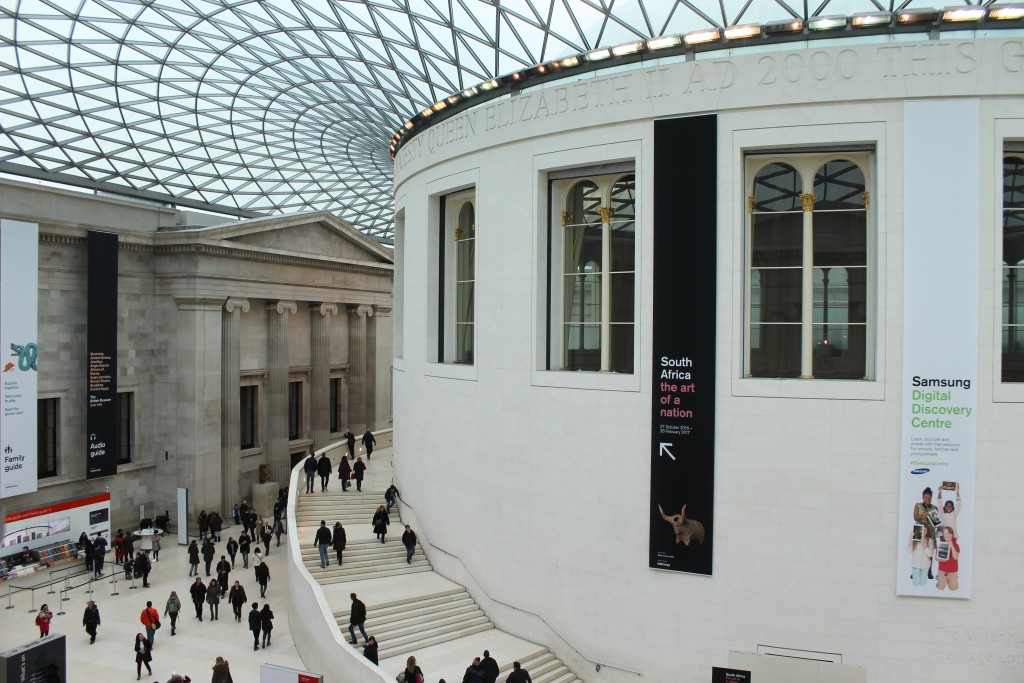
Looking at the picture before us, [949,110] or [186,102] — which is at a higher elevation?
[186,102]

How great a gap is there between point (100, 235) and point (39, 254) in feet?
8.33

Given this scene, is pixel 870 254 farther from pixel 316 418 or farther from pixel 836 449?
pixel 316 418

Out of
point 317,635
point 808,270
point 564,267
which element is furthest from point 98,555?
point 808,270

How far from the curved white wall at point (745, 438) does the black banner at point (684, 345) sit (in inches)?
12.0

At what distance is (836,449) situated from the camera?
16.9m

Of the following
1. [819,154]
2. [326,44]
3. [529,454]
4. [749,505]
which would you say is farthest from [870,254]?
[326,44]

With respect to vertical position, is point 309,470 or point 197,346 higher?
point 197,346

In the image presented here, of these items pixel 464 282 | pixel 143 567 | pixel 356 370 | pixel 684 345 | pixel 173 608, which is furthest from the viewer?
pixel 356 370

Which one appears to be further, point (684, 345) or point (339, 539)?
point (339, 539)

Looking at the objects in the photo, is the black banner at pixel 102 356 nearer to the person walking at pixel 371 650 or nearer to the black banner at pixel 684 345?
the person walking at pixel 371 650

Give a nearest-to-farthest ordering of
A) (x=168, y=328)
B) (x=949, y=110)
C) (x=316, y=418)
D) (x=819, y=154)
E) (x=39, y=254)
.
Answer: (x=949, y=110), (x=819, y=154), (x=39, y=254), (x=168, y=328), (x=316, y=418)

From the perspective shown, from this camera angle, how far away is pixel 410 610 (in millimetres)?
21250

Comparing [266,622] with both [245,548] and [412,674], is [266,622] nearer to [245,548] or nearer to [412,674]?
[412,674]

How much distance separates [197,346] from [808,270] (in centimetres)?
2968
